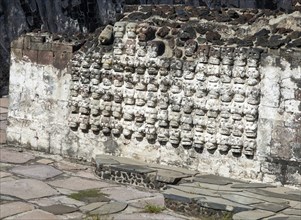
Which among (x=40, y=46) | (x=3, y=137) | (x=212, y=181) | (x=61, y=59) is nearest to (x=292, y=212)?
(x=212, y=181)

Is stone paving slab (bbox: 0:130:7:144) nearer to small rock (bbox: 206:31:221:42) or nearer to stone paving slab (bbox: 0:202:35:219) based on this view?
stone paving slab (bbox: 0:202:35:219)

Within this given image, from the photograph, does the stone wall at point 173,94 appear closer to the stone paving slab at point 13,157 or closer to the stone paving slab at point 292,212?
the stone paving slab at point 13,157

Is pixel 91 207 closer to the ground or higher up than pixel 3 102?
closer to the ground

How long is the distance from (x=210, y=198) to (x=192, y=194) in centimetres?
20

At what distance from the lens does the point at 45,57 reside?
8328mm

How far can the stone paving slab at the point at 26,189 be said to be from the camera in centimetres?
668

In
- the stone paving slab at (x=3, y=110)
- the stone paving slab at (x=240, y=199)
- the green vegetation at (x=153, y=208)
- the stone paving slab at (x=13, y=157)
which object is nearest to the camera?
the stone paving slab at (x=240, y=199)

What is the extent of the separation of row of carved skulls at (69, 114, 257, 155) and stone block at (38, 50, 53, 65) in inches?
28.2

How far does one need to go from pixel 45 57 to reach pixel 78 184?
6.06 ft

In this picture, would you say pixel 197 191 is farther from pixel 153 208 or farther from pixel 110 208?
pixel 110 208

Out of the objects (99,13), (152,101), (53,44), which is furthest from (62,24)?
(152,101)

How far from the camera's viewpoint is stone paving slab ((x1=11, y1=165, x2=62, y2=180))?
7420mm

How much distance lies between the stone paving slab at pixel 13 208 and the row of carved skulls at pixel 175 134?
1743 mm

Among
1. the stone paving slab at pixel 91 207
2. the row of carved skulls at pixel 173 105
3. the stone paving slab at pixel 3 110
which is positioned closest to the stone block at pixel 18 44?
the row of carved skulls at pixel 173 105
